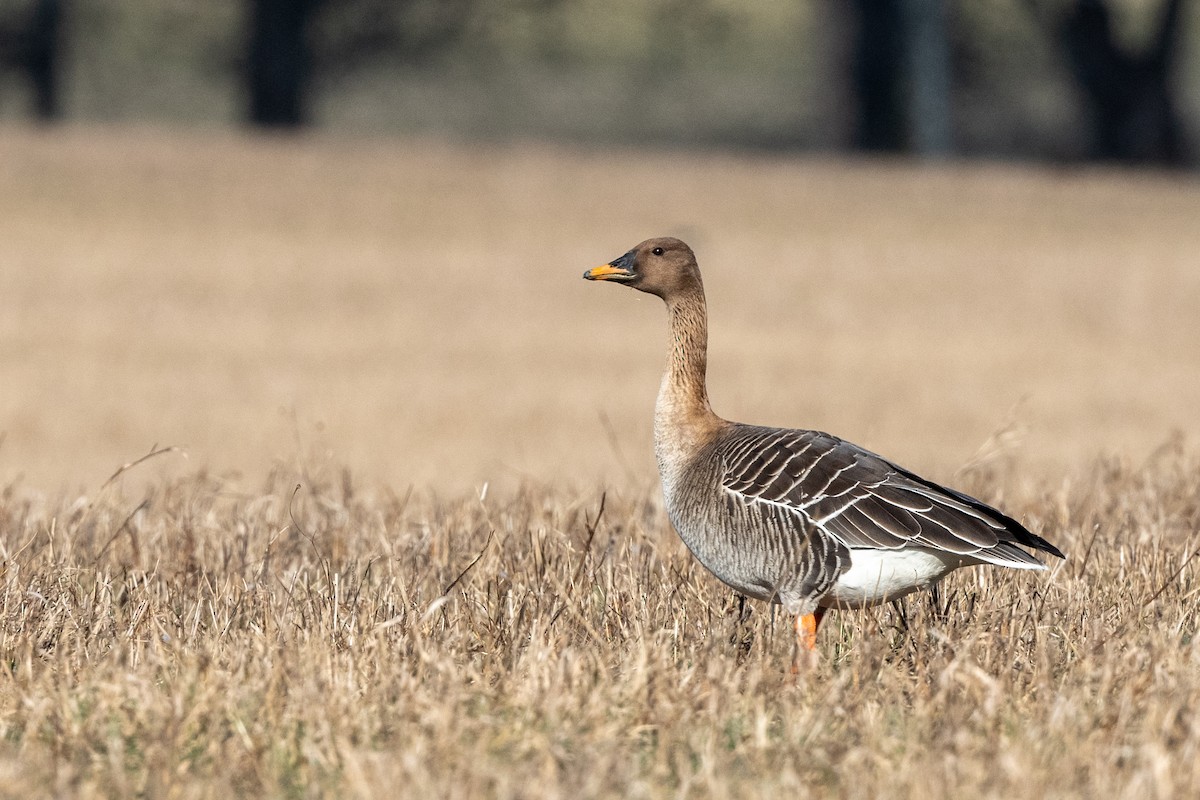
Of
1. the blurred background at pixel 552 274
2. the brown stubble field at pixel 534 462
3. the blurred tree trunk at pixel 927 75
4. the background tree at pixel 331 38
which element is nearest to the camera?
the brown stubble field at pixel 534 462

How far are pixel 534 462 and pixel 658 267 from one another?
8.99m

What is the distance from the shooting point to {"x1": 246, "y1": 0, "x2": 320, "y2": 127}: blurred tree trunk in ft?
122

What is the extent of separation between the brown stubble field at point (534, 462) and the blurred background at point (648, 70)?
23.6 ft

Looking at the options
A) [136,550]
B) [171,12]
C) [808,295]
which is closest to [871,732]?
[136,550]

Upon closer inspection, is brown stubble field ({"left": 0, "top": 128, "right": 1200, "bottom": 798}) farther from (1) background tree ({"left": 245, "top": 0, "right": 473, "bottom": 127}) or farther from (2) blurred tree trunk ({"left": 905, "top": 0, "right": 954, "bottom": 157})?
(1) background tree ({"left": 245, "top": 0, "right": 473, "bottom": 127})

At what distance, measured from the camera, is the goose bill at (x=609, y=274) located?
604 cm

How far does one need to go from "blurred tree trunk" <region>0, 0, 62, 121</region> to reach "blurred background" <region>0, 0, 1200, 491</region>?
0.28ft

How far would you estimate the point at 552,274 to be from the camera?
73.4ft

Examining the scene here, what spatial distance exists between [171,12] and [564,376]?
97.2ft

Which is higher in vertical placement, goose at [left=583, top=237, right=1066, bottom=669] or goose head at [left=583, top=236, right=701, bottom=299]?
goose head at [left=583, top=236, right=701, bottom=299]

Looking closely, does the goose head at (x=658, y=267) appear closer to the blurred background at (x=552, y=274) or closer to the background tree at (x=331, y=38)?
the blurred background at (x=552, y=274)

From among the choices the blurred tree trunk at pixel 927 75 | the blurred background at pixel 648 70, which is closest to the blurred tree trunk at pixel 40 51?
the blurred background at pixel 648 70

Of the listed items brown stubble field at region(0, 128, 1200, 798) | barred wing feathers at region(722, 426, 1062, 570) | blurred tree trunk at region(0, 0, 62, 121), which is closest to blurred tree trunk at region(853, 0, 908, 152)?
brown stubble field at region(0, 128, 1200, 798)

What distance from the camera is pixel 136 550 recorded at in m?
6.56
